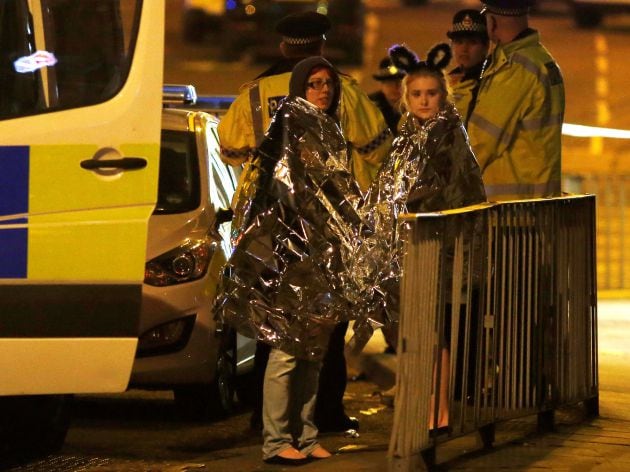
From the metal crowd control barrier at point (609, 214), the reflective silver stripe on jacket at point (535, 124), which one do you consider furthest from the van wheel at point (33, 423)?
the metal crowd control barrier at point (609, 214)

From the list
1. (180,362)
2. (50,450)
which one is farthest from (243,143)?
(50,450)

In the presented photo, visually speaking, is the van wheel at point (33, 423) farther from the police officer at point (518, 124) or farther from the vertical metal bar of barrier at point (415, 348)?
the police officer at point (518, 124)

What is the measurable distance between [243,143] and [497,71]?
1.24 metres

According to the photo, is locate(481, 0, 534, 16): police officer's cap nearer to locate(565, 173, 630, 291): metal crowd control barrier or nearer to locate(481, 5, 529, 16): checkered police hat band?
locate(481, 5, 529, 16): checkered police hat band

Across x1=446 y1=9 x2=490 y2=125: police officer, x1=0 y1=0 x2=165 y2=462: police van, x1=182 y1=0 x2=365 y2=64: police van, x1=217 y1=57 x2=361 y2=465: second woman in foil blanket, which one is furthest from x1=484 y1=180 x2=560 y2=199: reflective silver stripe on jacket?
x1=182 y1=0 x2=365 y2=64: police van

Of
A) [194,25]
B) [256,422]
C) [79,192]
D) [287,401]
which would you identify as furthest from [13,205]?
[194,25]

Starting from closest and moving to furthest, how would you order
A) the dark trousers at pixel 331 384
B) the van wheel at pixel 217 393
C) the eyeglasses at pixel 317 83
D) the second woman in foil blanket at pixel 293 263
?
the second woman in foil blanket at pixel 293 263 → the eyeglasses at pixel 317 83 → the dark trousers at pixel 331 384 → the van wheel at pixel 217 393

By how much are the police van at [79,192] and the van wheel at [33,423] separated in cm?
137

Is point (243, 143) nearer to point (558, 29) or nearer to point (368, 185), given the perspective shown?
point (368, 185)

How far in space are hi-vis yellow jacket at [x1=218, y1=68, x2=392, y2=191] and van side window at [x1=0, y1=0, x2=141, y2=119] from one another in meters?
1.68

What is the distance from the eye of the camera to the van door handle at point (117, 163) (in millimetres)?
5199

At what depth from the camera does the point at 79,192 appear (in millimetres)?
5188

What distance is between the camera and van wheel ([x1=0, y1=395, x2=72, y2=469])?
659 cm

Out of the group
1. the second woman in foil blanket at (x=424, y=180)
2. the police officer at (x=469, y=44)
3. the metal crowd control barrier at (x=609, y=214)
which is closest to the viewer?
the second woman in foil blanket at (x=424, y=180)
